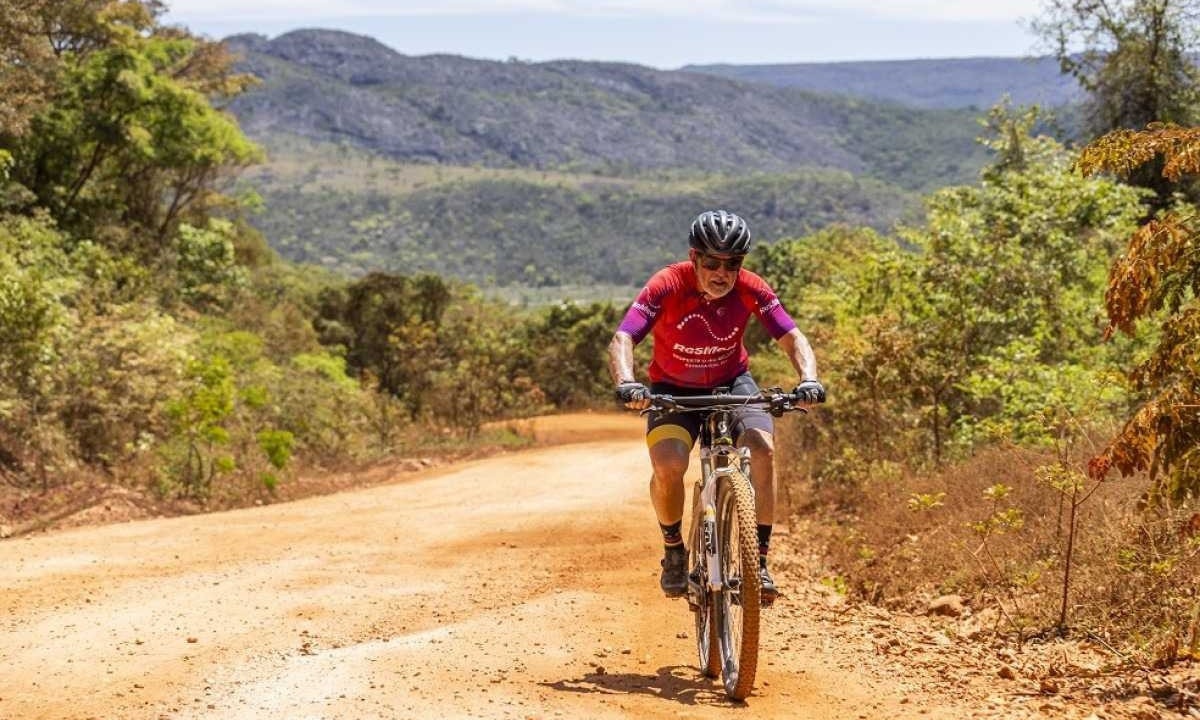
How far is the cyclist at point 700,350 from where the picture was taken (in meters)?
6.42

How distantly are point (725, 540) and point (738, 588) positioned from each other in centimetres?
29

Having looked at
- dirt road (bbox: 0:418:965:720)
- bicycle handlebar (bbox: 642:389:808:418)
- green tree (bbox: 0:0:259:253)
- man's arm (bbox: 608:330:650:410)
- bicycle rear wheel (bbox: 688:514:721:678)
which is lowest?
dirt road (bbox: 0:418:965:720)

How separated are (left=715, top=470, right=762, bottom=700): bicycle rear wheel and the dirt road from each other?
179mm

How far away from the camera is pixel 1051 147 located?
24.3 m

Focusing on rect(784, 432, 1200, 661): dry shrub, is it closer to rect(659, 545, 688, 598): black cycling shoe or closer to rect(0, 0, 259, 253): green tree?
rect(659, 545, 688, 598): black cycling shoe

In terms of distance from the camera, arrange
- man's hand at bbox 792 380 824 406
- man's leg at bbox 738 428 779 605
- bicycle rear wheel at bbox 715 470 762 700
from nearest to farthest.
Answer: bicycle rear wheel at bbox 715 470 762 700
man's hand at bbox 792 380 824 406
man's leg at bbox 738 428 779 605

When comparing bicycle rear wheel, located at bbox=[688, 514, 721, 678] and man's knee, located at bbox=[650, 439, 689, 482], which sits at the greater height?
man's knee, located at bbox=[650, 439, 689, 482]

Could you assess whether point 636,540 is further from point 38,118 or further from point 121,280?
point 38,118

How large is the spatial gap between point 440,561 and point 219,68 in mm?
28594

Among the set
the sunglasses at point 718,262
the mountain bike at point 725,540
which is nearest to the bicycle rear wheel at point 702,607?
the mountain bike at point 725,540

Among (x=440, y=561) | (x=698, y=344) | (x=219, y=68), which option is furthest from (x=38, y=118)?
(x=698, y=344)

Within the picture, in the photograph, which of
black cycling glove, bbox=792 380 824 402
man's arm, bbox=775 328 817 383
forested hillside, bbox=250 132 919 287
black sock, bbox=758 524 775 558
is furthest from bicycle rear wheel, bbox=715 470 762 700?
forested hillside, bbox=250 132 919 287

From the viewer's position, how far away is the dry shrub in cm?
679

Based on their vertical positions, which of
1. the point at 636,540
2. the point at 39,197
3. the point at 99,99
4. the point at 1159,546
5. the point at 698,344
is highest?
the point at 99,99
